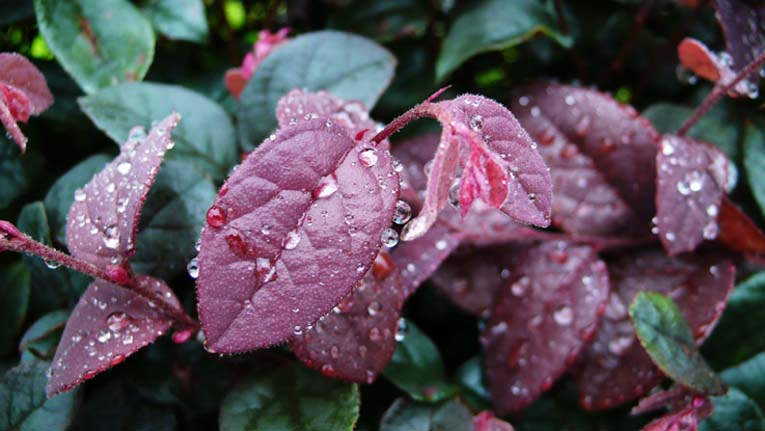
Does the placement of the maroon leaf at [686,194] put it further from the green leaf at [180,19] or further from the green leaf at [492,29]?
the green leaf at [180,19]

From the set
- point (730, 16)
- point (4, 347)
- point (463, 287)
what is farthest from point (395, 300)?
point (730, 16)

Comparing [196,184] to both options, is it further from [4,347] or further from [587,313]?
[587,313]

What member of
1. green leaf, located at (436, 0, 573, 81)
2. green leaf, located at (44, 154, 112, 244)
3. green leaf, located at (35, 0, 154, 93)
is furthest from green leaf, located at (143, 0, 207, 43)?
green leaf, located at (436, 0, 573, 81)

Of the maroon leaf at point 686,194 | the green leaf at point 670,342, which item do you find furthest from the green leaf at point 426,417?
the maroon leaf at point 686,194

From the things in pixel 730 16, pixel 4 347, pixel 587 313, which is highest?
pixel 730 16

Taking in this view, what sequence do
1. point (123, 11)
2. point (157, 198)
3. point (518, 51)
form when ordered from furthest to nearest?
point (518, 51), point (123, 11), point (157, 198)

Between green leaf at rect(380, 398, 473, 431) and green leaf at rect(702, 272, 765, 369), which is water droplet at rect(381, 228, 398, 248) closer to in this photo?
green leaf at rect(380, 398, 473, 431)
